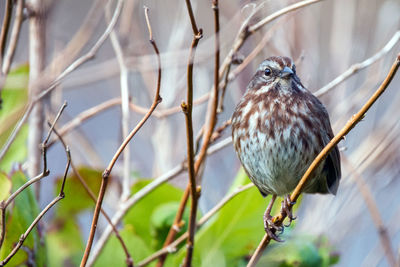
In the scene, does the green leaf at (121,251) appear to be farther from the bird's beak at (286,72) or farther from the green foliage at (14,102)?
the bird's beak at (286,72)

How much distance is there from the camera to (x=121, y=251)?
2.52m

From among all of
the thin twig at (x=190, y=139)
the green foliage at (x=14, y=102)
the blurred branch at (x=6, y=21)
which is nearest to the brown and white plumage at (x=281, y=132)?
the thin twig at (x=190, y=139)

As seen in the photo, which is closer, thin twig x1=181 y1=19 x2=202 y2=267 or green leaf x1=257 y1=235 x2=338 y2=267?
thin twig x1=181 y1=19 x2=202 y2=267

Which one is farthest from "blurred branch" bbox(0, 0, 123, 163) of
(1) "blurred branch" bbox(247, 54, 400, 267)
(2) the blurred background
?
(1) "blurred branch" bbox(247, 54, 400, 267)

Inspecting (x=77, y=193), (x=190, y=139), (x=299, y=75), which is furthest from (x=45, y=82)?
(x=299, y=75)

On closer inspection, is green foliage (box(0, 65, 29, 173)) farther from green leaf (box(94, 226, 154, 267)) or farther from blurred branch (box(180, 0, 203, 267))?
blurred branch (box(180, 0, 203, 267))

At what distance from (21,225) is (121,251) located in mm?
524

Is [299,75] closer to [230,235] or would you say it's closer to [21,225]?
[230,235]

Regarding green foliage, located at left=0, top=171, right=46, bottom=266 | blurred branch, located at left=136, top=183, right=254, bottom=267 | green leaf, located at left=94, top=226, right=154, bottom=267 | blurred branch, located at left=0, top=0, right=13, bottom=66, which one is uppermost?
blurred branch, located at left=0, top=0, right=13, bottom=66

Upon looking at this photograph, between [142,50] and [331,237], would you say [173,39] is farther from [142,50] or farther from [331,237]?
[331,237]

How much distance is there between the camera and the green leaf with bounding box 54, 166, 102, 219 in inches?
106

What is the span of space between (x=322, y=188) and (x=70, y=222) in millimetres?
1184

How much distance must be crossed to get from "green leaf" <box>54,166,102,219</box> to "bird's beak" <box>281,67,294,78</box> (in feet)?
2.97

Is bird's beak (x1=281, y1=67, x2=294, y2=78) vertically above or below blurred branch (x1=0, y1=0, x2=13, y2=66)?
below
